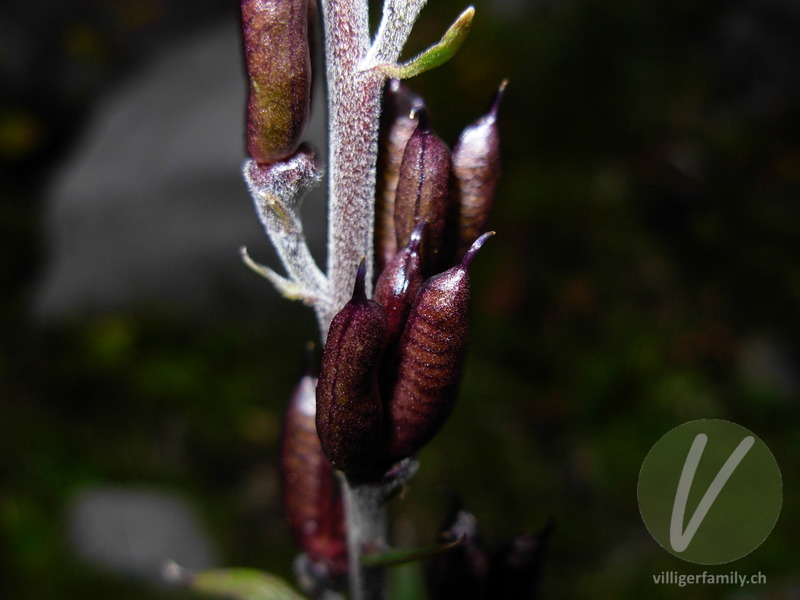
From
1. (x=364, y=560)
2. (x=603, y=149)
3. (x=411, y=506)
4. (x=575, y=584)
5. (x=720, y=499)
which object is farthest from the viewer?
(x=603, y=149)

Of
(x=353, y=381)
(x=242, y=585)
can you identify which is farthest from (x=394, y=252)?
(x=242, y=585)

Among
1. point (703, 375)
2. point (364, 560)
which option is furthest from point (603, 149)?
point (364, 560)

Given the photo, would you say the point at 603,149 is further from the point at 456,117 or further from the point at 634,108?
the point at 456,117

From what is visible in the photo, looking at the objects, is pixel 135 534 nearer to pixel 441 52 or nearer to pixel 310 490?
pixel 310 490

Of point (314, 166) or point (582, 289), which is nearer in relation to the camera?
point (314, 166)

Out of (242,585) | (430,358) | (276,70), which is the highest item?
(276,70)

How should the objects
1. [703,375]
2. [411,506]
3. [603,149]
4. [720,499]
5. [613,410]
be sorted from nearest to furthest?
[720,499] < [411,506] < [613,410] < [703,375] < [603,149]

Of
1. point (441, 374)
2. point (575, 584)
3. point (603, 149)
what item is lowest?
point (575, 584)
